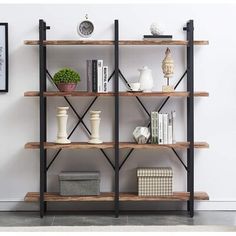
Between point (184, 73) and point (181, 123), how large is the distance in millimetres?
417

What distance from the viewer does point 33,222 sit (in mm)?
5371

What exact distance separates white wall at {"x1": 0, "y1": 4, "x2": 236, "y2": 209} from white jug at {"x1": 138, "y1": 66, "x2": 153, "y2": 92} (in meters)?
0.16

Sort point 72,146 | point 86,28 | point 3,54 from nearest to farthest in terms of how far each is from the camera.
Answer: point 72,146 → point 86,28 → point 3,54

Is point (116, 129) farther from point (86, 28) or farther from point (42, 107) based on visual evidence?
point (86, 28)

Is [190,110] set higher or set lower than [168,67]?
lower

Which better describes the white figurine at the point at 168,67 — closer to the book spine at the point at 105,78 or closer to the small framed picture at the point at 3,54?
the book spine at the point at 105,78

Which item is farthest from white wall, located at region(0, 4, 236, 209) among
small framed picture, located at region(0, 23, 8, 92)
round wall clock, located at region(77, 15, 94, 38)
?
round wall clock, located at region(77, 15, 94, 38)

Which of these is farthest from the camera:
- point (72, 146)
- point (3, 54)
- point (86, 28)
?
point (3, 54)

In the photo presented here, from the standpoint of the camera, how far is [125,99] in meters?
5.71

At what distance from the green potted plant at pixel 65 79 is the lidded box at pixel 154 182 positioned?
0.89 meters

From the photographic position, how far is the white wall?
570cm

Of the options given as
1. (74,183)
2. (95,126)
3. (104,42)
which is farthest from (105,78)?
(74,183)

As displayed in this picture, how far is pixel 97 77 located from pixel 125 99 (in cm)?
37

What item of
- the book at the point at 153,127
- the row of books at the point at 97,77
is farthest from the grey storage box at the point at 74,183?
the row of books at the point at 97,77
